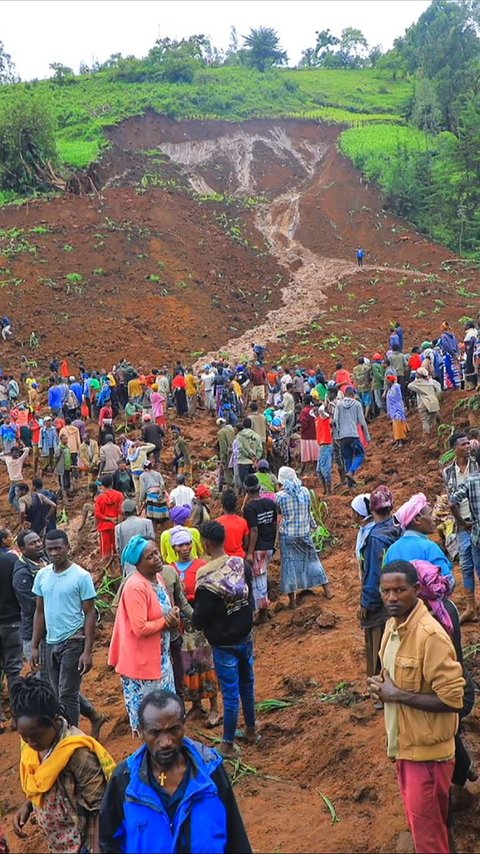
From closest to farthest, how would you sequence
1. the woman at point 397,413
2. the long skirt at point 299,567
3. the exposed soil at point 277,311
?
the exposed soil at point 277,311, the long skirt at point 299,567, the woman at point 397,413

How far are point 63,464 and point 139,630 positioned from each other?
10554 mm

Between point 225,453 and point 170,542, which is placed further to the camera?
point 225,453

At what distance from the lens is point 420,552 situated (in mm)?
4426

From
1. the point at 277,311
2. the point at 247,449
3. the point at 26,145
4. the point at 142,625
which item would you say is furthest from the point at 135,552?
the point at 26,145

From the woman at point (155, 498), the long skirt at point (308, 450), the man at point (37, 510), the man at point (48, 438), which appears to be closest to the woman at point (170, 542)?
the woman at point (155, 498)

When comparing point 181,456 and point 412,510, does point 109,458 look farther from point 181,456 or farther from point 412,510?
point 412,510

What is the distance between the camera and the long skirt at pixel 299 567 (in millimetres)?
8172

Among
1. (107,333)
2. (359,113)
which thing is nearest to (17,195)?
(107,333)

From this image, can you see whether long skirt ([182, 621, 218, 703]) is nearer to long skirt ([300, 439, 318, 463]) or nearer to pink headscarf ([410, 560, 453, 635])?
pink headscarf ([410, 560, 453, 635])

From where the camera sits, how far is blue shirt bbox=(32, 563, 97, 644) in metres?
5.39

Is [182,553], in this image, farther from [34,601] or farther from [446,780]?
[446,780]

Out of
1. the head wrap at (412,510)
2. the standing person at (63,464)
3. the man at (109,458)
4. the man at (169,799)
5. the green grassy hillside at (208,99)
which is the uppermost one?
the green grassy hillside at (208,99)

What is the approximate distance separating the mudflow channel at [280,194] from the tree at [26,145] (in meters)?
10.6

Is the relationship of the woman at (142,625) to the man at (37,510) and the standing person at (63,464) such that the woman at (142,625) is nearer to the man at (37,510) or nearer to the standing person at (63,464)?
the man at (37,510)
